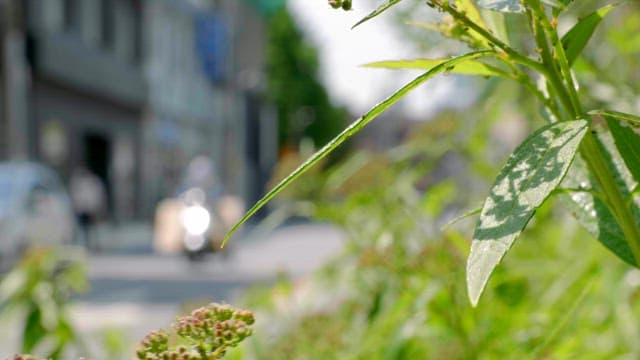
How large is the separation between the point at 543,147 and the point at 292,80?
50.7 meters

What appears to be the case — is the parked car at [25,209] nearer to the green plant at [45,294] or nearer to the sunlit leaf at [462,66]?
the green plant at [45,294]

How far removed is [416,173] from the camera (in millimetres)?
1981

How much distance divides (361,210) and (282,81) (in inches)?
1923

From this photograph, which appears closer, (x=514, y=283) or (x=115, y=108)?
(x=514, y=283)

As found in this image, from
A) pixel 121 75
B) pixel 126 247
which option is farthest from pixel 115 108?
pixel 126 247

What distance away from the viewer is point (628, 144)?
23.8 inches

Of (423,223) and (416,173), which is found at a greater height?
(416,173)

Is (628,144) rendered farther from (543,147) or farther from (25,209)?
(25,209)

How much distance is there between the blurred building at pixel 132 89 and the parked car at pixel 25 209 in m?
8.30

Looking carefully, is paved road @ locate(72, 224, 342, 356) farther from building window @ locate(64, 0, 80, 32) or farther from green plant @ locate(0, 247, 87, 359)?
building window @ locate(64, 0, 80, 32)

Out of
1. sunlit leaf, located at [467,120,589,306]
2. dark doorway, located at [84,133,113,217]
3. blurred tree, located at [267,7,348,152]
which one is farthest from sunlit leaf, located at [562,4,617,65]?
blurred tree, located at [267,7,348,152]

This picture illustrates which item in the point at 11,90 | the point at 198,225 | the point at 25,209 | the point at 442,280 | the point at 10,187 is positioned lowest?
the point at 442,280

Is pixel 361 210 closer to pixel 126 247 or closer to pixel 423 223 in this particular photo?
pixel 423 223

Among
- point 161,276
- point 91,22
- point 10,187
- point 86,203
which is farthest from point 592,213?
point 91,22
